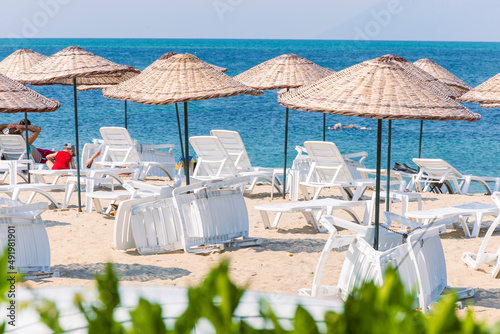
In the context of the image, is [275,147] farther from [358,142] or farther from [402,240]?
[402,240]

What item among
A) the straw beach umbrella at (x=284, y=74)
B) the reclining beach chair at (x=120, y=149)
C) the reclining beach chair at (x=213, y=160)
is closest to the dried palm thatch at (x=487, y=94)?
the straw beach umbrella at (x=284, y=74)

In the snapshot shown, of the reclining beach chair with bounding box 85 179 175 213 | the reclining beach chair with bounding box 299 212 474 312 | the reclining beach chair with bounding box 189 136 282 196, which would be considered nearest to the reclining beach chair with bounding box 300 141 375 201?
the reclining beach chair with bounding box 189 136 282 196

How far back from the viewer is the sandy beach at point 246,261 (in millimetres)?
4883

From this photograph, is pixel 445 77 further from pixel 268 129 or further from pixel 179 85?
pixel 268 129

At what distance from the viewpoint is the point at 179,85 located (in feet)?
19.5

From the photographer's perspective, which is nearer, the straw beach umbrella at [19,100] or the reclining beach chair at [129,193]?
the straw beach umbrella at [19,100]

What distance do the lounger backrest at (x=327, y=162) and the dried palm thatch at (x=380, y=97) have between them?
3.45 metres

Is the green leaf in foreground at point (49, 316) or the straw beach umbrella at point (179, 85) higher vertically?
the straw beach umbrella at point (179, 85)

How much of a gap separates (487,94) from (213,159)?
388cm

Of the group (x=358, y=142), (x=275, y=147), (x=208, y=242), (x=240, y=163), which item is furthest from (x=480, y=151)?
(x=208, y=242)

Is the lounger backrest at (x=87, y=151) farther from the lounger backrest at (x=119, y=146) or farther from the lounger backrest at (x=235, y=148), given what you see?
the lounger backrest at (x=235, y=148)

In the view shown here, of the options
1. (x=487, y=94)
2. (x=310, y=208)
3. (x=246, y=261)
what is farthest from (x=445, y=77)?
(x=246, y=261)

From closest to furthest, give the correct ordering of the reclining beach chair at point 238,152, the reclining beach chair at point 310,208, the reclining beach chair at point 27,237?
the reclining beach chair at point 27,237, the reclining beach chair at point 310,208, the reclining beach chair at point 238,152

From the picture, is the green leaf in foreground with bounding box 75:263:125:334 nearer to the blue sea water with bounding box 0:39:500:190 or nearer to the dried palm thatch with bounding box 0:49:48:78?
the dried palm thatch with bounding box 0:49:48:78
